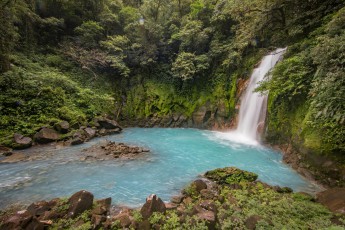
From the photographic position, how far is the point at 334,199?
5125mm

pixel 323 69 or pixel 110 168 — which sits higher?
pixel 323 69

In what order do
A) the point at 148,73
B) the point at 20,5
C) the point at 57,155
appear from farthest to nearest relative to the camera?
the point at 148,73 → the point at 20,5 → the point at 57,155

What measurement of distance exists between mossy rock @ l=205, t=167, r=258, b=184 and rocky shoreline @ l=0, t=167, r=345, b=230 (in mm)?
861

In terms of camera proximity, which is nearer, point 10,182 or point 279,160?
point 10,182

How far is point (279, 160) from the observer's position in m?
9.25

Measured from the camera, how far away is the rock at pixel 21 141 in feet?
31.9

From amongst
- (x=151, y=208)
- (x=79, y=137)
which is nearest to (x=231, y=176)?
(x=151, y=208)

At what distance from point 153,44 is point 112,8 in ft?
20.2

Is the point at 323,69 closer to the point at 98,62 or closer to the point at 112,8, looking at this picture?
the point at 98,62

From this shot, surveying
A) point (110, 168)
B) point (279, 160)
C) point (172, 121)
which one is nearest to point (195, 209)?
point (110, 168)

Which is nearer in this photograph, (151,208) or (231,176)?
(151,208)

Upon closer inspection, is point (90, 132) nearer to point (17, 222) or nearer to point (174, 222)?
point (17, 222)

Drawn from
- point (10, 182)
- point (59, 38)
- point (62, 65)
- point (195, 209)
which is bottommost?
point (10, 182)

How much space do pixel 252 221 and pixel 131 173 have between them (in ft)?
15.2
